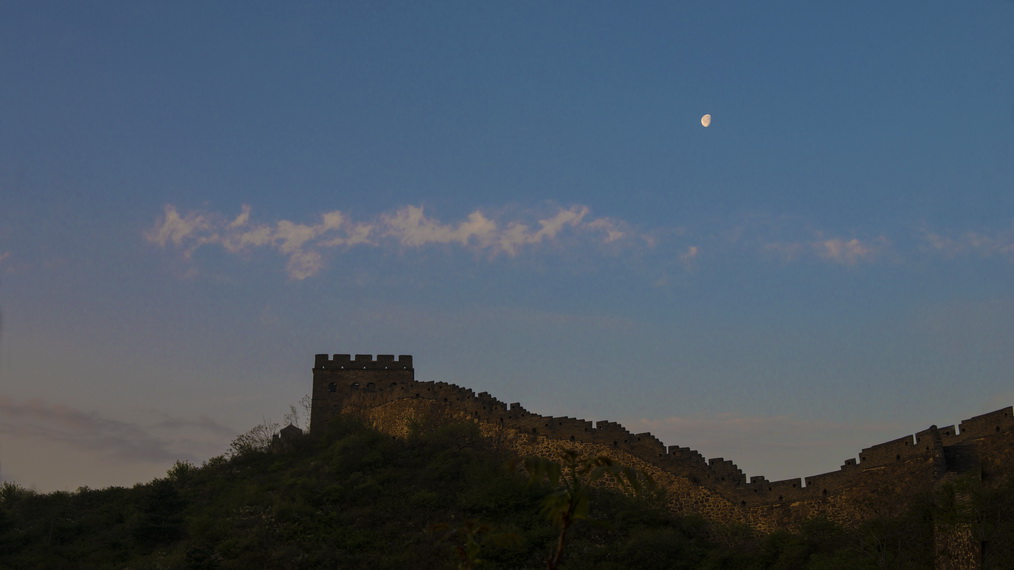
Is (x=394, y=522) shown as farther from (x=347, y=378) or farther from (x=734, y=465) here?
(x=347, y=378)

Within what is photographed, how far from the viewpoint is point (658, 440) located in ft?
126

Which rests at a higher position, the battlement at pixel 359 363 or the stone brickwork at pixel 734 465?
the battlement at pixel 359 363

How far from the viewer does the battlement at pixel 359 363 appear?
2212 inches

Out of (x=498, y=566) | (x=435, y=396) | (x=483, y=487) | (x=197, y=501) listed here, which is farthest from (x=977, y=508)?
(x=197, y=501)

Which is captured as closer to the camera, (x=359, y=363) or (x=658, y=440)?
(x=658, y=440)

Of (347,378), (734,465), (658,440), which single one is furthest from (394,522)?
(347,378)

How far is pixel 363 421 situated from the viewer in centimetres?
5197

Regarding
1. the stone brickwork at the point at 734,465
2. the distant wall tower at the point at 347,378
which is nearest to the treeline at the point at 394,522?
the stone brickwork at the point at 734,465

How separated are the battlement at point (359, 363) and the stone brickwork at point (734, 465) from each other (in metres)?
3.53

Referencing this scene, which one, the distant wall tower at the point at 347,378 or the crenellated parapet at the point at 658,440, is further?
the distant wall tower at the point at 347,378

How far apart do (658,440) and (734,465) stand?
350 centimetres

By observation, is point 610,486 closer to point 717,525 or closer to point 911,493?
point 717,525

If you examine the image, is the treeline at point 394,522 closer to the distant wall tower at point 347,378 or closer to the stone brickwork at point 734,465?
the stone brickwork at point 734,465

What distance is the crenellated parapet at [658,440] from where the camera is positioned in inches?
1172
